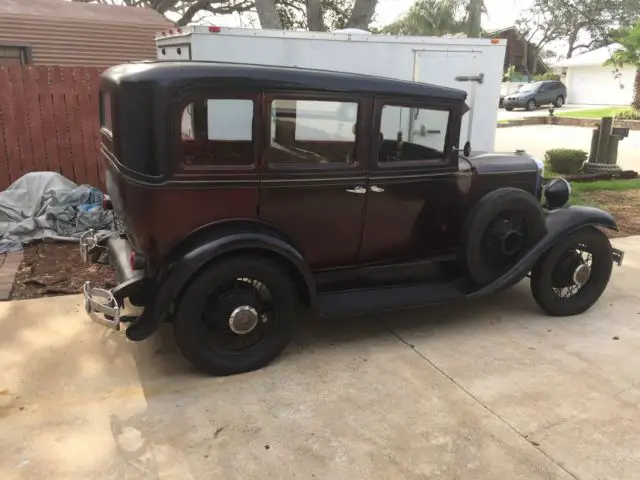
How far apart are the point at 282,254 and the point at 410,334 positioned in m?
1.34

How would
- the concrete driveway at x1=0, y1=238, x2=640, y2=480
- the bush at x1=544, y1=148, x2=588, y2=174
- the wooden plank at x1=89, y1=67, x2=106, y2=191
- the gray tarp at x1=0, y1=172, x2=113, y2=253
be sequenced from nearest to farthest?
the concrete driveway at x1=0, y1=238, x2=640, y2=480
the gray tarp at x1=0, y1=172, x2=113, y2=253
the wooden plank at x1=89, y1=67, x2=106, y2=191
the bush at x1=544, y1=148, x2=588, y2=174

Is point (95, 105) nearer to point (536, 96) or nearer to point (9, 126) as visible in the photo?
point (9, 126)

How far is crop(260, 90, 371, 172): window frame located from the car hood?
1086mm

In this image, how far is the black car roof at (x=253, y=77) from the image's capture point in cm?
332

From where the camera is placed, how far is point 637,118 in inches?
915

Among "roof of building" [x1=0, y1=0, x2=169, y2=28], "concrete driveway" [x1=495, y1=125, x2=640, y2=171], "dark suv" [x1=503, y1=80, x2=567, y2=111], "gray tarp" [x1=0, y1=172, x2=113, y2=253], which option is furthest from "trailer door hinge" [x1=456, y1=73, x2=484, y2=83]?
"dark suv" [x1=503, y1=80, x2=567, y2=111]

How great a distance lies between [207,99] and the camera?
3424 mm

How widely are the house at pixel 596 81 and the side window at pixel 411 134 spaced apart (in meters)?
37.4

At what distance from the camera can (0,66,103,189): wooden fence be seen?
708 cm

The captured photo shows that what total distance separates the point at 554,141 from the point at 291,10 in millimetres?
10574

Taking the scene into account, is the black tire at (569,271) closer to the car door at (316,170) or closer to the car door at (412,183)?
the car door at (412,183)

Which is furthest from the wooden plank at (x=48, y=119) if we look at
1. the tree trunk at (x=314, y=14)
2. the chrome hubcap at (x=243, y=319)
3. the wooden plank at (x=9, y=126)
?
the tree trunk at (x=314, y=14)

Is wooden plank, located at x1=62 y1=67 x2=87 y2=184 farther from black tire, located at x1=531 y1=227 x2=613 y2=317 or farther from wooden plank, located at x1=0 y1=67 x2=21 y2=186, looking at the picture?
black tire, located at x1=531 y1=227 x2=613 y2=317

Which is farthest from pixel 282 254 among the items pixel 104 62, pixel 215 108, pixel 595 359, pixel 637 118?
pixel 637 118
